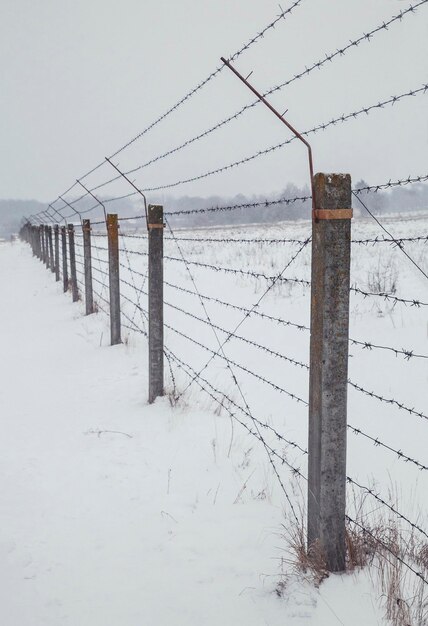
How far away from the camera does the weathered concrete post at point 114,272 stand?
21.5 feet

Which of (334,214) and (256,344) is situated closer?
(334,214)

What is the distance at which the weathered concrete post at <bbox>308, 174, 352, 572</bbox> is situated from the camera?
6.62 feet

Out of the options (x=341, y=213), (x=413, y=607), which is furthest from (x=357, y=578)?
(x=341, y=213)

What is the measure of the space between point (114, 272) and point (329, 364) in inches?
193

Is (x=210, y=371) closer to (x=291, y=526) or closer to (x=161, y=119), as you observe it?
(x=161, y=119)

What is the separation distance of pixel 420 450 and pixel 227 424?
4.98 ft

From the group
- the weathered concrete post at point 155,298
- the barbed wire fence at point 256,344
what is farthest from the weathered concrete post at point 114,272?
the weathered concrete post at point 155,298

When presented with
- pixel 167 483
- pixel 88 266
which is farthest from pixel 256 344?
pixel 88 266

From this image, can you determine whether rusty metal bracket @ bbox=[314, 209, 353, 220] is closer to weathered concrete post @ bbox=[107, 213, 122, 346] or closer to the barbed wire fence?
the barbed wire fence

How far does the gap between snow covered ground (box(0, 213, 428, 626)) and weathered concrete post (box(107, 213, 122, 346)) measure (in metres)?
0.27

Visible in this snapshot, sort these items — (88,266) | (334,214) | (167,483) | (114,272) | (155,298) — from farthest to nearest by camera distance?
(88,266) < (114,272) < (155,298) < (167,483) < (334,214)

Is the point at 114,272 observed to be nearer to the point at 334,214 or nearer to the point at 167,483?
the point at 167,483

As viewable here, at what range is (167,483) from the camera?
326 cm

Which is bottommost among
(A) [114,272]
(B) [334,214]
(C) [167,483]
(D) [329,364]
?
(C) [167,483]
